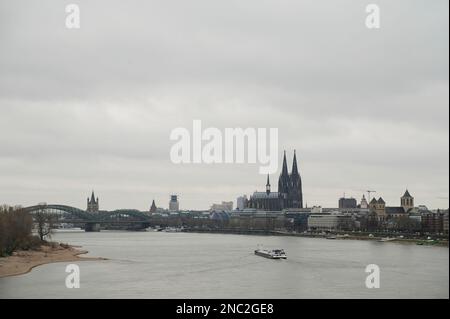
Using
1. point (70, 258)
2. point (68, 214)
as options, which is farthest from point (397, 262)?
point (68, 214)

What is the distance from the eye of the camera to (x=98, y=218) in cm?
11344

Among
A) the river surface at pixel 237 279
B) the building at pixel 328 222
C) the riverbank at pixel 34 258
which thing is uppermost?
the building at pixel 328 222

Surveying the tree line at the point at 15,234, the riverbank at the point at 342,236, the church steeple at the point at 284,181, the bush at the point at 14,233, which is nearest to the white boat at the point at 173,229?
the riverbank at the point at 342,236

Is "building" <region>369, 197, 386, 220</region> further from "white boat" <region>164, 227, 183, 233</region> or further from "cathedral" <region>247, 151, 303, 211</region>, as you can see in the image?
"white boat" <region>164, 227, 183, 233</region>

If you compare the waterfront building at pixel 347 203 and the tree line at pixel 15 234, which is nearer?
the tree line at pixel 15 234

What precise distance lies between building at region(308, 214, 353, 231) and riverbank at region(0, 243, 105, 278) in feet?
202

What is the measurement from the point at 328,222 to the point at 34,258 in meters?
80.0

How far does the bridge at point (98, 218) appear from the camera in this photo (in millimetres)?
108500

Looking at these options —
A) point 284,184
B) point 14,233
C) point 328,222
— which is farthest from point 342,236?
point 284,184

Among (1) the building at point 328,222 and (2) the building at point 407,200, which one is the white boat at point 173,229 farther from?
(2) the building at point 407,200

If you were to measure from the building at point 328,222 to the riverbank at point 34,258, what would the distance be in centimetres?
6167
